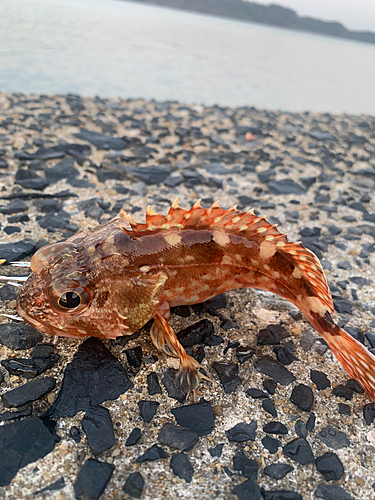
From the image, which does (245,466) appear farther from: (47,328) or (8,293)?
(8,293)

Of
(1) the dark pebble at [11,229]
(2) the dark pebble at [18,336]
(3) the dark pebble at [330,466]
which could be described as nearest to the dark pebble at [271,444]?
(3) the dark pebble at [330,466]

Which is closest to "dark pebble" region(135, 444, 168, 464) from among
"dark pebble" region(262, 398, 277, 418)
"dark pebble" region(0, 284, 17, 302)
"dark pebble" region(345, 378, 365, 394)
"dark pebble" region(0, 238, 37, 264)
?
"dark pebble" region(262, 398, 277, 418)

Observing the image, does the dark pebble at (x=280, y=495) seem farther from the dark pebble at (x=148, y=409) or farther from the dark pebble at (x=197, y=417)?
the dark pebble at (x=148, y=409)

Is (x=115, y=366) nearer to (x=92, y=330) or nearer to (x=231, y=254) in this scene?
(x=92, y=330)

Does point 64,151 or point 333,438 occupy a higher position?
point 64,151

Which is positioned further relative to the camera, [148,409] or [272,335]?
[272,335]

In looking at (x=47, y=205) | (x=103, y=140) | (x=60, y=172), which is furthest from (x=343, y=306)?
(x=103, y=140)

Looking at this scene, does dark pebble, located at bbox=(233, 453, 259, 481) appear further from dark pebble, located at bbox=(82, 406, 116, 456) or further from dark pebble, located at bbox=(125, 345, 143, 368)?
dark pebble, located at bbox=(125, 345, 143, 368)
